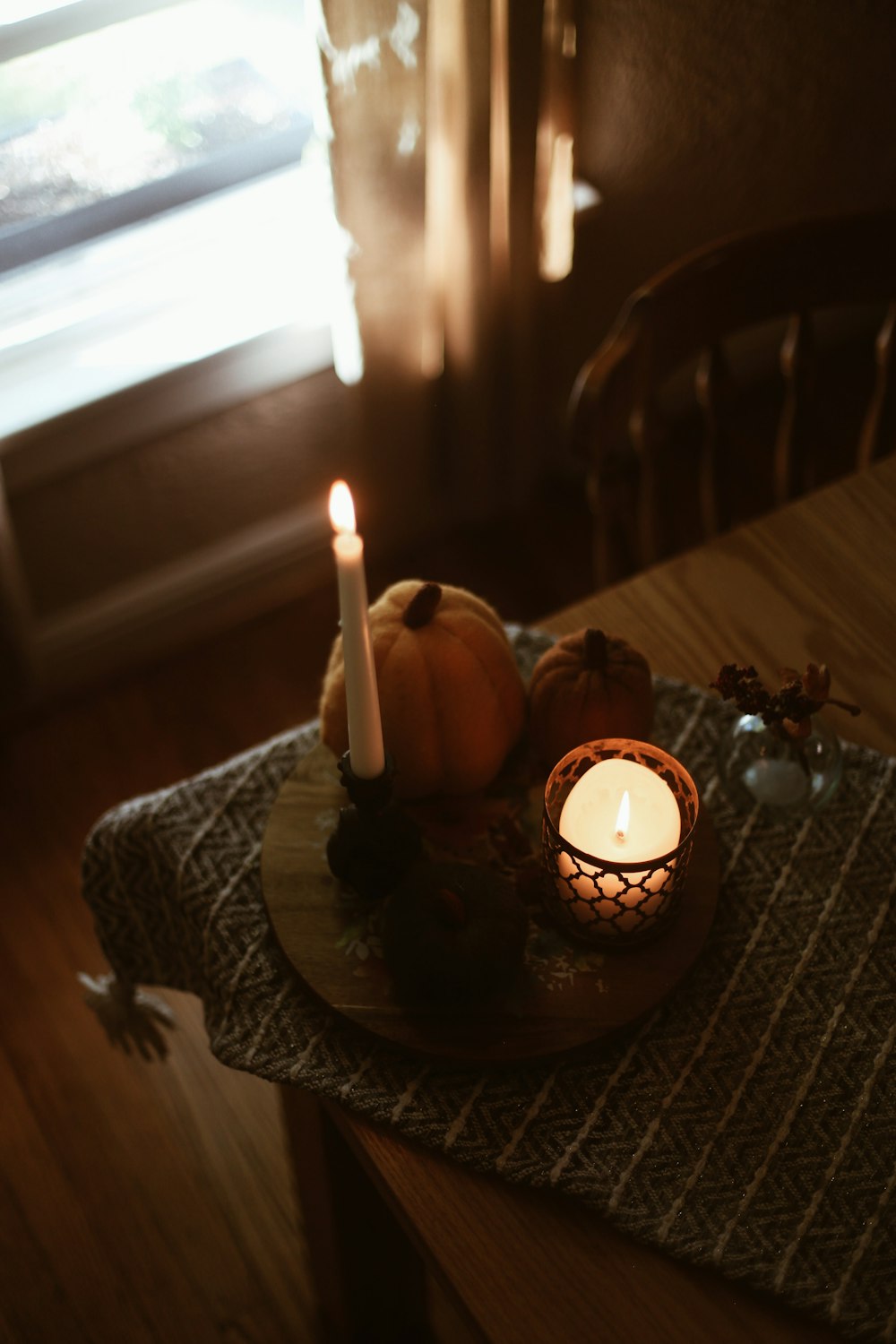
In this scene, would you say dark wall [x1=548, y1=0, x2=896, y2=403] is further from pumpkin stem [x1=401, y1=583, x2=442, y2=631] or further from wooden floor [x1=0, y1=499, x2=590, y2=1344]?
pumpkin stem [x1=401, y1=583, x2=442, y2=631]

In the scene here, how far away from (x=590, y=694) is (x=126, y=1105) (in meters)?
1.01

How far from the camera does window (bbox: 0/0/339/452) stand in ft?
4.95

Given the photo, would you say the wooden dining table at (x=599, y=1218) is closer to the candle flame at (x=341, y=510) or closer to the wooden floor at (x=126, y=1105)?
the wooden floor at (x=126, y=1105)

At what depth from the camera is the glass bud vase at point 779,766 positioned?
85 cm

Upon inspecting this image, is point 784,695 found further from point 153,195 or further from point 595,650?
point 153,195

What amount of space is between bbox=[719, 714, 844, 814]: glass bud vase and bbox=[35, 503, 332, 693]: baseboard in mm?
1220

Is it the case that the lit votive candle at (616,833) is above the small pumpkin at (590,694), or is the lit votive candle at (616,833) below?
below

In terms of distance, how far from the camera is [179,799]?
0.90 meters

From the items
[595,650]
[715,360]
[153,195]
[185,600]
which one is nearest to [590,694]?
[595,650]

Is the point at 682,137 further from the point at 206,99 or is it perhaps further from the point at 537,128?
the point at 206,99

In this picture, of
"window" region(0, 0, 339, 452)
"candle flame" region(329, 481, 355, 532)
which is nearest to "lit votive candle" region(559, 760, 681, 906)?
"candle flame" region(329, 481, 355, 532)

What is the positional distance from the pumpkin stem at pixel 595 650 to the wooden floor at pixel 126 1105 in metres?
0.91

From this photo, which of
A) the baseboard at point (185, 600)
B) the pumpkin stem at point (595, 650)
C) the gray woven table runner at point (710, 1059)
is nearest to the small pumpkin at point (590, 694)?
the pumpkin stem at point (595, 650)

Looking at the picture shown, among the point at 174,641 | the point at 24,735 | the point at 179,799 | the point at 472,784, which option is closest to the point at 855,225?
the point at 472,784
